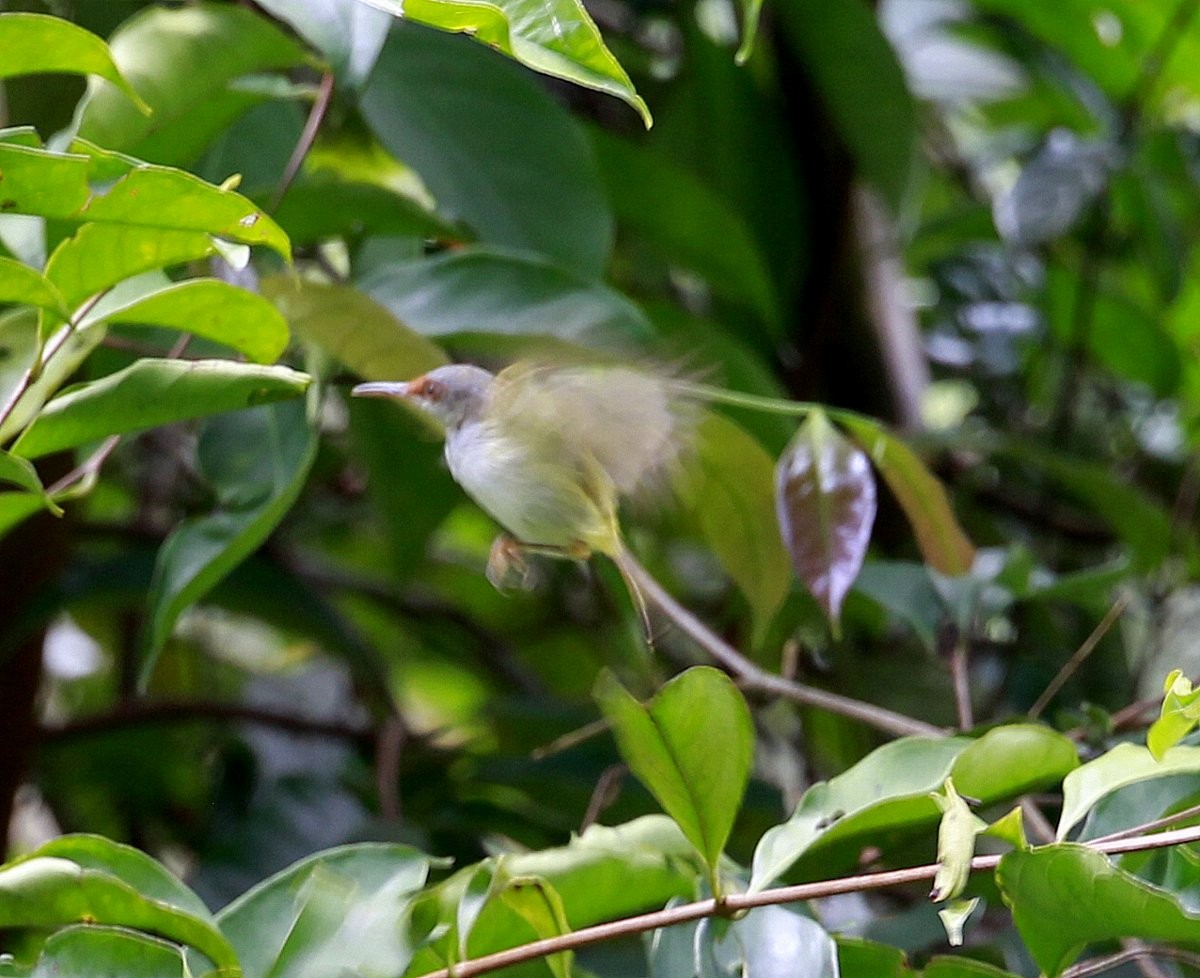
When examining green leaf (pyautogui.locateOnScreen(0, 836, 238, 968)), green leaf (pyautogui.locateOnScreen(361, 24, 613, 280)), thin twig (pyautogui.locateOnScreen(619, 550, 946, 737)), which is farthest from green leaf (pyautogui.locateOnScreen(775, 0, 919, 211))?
green leaf (pyautogui.locateOnScreen(0, 836, 238, 968))

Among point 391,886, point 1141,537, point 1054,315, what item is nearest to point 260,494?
point 391,886

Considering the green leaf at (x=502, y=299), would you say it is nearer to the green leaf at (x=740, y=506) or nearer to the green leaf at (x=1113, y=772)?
the green leaf at (x=740, y=506)

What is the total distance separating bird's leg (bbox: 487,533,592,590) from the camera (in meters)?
1.09

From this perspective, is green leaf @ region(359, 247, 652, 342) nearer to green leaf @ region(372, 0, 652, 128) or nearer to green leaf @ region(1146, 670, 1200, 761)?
green leaf @ region(372, 0, 652, 128)

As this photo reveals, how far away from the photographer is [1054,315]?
6.65 ft

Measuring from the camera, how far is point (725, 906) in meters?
0.74

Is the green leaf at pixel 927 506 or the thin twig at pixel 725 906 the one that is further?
the green leaf at pixel 927 506

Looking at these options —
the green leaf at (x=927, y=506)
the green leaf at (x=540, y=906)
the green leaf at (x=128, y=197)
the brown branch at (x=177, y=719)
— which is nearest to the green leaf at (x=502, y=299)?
the green leaf at (x=927, y=506)

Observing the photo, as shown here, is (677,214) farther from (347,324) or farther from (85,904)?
(85,904)

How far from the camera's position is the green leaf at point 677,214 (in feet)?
5.10

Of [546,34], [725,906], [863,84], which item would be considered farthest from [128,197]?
[863,84]

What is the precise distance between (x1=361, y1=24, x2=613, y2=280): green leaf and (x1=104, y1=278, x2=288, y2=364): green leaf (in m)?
0.44

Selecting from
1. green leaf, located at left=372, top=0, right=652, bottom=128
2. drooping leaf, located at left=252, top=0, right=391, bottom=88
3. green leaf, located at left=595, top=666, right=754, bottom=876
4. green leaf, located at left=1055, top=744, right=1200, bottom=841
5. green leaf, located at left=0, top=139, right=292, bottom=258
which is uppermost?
green leaf, located at left=372, top=0, right=652, bottom=128

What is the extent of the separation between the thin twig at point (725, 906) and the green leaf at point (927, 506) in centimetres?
51
